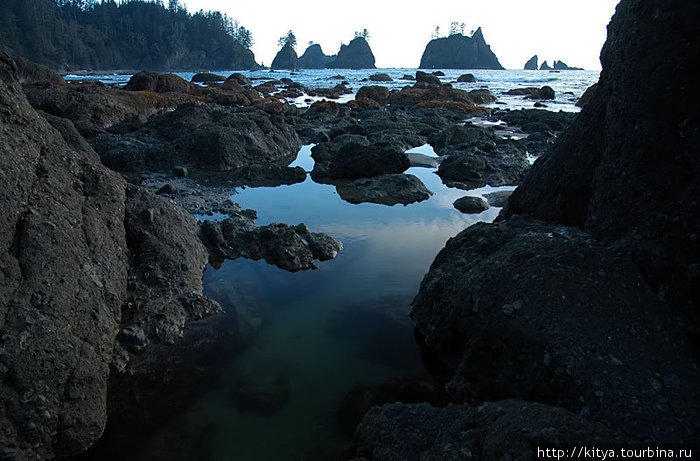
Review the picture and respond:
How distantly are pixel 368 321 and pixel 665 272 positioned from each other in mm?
2901

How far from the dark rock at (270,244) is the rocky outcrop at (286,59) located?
5949 inches

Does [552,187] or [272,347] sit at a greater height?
[552,187]

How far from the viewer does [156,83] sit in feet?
89.2

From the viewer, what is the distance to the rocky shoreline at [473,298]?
9.42 feet

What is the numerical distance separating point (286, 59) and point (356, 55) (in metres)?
27.5

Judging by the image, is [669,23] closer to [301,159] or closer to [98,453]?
[98,453]

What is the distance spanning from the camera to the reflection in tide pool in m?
3.44

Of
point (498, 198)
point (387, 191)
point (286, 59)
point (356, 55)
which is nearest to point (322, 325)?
point (387, 191)

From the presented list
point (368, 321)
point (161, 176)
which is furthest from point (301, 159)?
point (368, 321)

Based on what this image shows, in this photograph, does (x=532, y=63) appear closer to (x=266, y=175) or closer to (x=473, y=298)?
(x=266, y=175)

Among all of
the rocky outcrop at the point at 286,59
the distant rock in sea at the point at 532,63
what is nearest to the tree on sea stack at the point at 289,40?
the rocky outcrop at the point at 286,59

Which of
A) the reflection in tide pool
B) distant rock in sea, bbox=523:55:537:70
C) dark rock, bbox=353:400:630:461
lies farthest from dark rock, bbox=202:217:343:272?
distant rock in sea, bbox=523:55:537:70

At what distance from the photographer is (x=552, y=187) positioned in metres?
5.16

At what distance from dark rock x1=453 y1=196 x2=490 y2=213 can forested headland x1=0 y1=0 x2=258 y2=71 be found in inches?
3802
